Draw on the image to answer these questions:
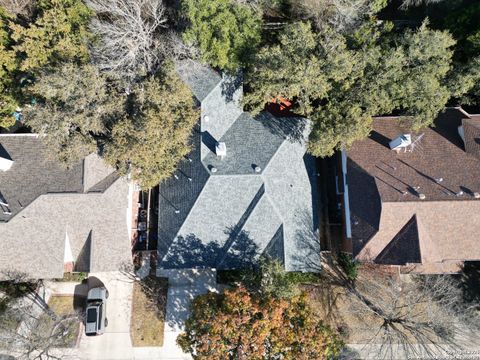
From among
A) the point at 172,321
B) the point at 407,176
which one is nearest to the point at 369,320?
the point at 407,176

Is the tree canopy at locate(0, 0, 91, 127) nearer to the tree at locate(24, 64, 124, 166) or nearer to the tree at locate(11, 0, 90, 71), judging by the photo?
the tree at locate(11, 0, 90, 71)

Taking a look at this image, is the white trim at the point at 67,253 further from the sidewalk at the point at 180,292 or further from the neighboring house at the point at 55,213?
the sidewalk at the point at 180,292

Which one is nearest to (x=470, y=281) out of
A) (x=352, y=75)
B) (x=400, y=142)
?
(x=400, y=142)

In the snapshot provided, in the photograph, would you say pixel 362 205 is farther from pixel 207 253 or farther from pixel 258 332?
pixel 207 253

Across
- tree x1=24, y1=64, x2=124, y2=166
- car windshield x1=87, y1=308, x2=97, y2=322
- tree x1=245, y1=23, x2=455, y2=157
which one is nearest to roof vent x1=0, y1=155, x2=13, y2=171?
tree x1=24, y1=64, x2=124, y2=166

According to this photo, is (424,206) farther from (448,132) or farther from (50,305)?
(50,305)

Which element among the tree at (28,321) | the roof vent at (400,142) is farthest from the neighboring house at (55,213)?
the roof vent at (400,142)
